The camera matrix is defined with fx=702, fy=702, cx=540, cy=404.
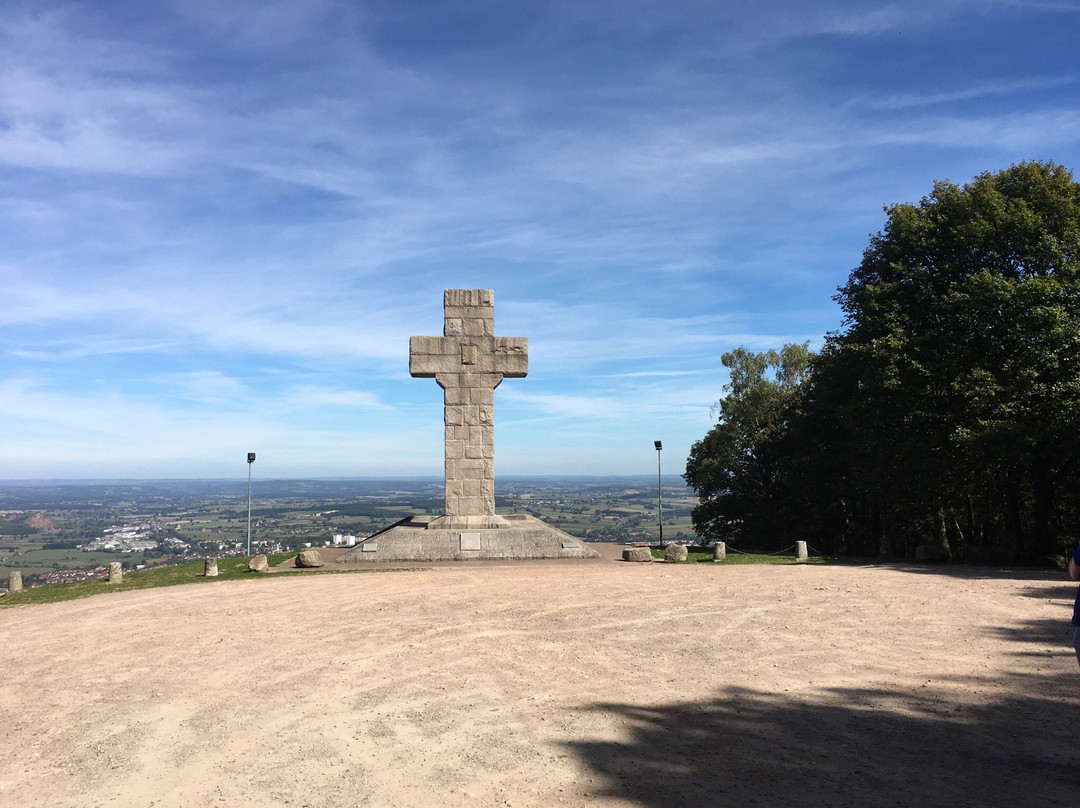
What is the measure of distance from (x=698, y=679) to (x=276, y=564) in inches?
542

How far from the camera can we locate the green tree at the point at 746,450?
2942 cm

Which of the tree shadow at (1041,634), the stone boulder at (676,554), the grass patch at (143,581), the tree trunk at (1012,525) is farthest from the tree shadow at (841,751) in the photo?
the tree trunk at (1012,525)

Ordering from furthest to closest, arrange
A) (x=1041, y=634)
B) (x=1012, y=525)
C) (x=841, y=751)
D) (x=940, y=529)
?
(x=940, y=529) → (x=1012, y=525) → (x=1041, y=634) → (x=841, y=751)

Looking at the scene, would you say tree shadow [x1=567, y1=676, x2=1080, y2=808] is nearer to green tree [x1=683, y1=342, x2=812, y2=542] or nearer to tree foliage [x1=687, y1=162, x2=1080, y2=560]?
tree foliage [x1=687, y1=162, x2=1080, y2=560]

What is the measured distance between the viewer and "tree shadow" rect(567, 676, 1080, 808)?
4.55 metres

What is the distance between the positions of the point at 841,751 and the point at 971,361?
15766 mm

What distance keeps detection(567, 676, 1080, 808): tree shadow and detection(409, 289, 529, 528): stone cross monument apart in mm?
12690

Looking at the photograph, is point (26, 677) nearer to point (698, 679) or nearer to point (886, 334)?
point (698, 679)

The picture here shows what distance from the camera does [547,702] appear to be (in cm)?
633

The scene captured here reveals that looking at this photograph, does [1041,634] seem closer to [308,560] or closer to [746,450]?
[308,560]

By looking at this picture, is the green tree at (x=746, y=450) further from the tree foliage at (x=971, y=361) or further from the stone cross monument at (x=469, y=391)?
the stone cross monument at (x=469, y=391)

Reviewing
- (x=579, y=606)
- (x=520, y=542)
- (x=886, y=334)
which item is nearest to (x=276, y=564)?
(x=520, y=542)

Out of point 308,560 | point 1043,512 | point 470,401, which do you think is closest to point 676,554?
point 470,401

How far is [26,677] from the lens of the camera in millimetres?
7582
